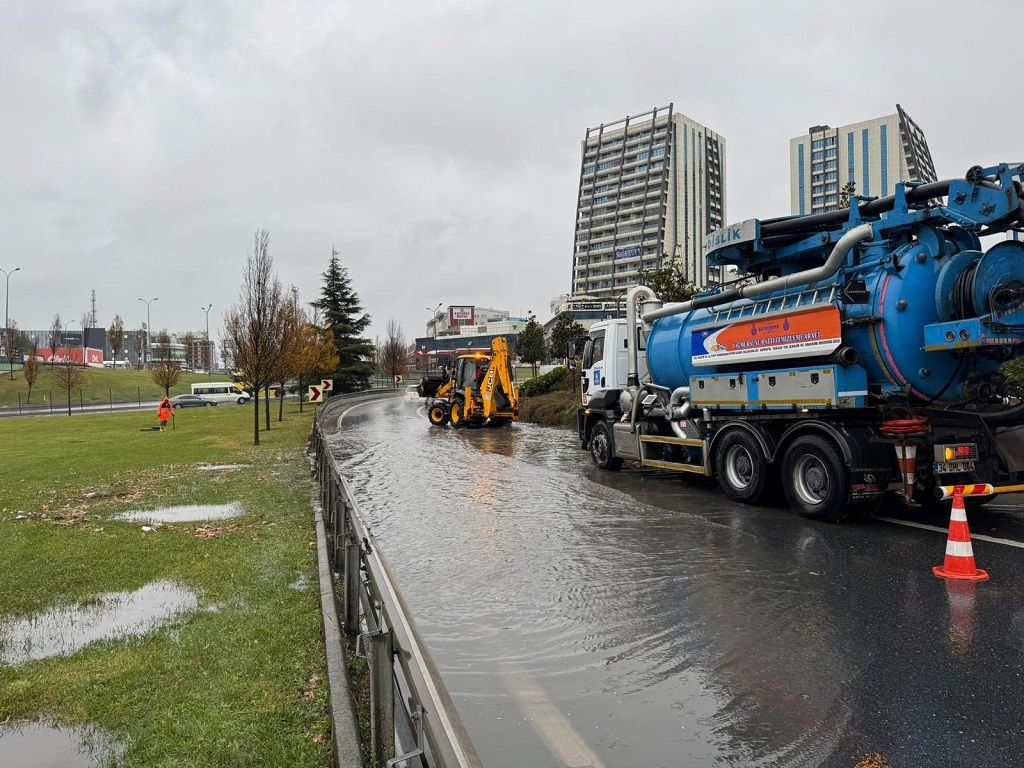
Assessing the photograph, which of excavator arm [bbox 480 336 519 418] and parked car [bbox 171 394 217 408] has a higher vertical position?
excavator arm [bbox 480 336 519 418]

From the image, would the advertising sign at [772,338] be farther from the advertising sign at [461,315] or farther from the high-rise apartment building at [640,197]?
the advertising sign at [461,315]

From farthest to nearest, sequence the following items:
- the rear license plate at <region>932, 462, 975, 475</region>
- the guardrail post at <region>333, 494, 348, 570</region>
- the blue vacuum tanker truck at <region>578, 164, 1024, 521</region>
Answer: the rear license plate at <region>932, 462, 975, 475</region> < the blue vacuum tanker truck at <region>578, 164, 1024, 521</region> < the guardrail post at <region>333, 494, 348, 570</region>

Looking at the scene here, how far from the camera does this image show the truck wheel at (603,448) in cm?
1386

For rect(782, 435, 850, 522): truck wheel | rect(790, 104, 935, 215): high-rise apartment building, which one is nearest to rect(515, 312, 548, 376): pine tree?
rect(782, 435, 850, 522): truck wheel

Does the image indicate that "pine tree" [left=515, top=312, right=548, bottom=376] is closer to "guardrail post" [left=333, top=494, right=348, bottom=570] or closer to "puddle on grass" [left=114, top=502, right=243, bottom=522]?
"puddle on grass" [left=114, top=502, right=243, bottom=522]

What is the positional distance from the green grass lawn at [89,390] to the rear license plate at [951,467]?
60.2 meters

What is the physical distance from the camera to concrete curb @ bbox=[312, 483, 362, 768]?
317cm

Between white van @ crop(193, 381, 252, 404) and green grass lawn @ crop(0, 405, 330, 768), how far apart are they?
44665mm

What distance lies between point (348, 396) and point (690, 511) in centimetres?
3722

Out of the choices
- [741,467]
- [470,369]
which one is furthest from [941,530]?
[470,369]

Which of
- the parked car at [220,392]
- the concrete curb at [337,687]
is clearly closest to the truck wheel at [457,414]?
the concrete curb at [337,687]

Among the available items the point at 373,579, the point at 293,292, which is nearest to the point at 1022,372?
the point at 373,579

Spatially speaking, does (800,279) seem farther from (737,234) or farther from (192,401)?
(192,401)

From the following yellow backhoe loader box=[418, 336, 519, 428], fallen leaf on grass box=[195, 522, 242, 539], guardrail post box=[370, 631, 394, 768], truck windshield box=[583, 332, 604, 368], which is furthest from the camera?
yellow backhoe loader box=[418, 336, 519, 428]
